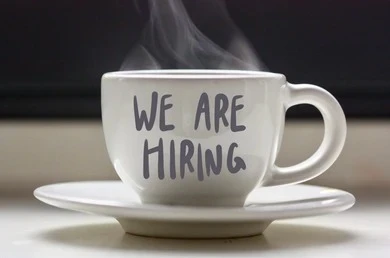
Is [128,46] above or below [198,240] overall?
above

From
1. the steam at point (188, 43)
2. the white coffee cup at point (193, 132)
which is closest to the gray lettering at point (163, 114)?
the white coffee cup at point (193, 132)

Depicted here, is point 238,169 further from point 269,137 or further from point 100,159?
point 100,159

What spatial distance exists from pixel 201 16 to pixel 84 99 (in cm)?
15

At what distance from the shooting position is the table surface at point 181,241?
1.80 feet

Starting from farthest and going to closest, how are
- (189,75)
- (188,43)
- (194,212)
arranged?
(188,43)
(189,75)
(194,212)

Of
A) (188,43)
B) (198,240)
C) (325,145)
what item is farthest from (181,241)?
(188,43)

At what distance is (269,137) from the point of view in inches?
23.2

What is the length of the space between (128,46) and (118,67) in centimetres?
2

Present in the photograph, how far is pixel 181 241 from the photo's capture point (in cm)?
58

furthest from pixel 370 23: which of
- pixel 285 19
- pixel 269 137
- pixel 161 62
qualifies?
pixel 269 137

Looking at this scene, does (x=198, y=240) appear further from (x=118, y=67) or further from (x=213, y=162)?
(x=118, y=67)

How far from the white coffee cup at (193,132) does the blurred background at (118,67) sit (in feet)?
1.04

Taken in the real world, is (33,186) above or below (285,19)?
below

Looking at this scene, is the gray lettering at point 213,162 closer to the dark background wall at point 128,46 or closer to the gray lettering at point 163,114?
the gray lettering at point 163,114
